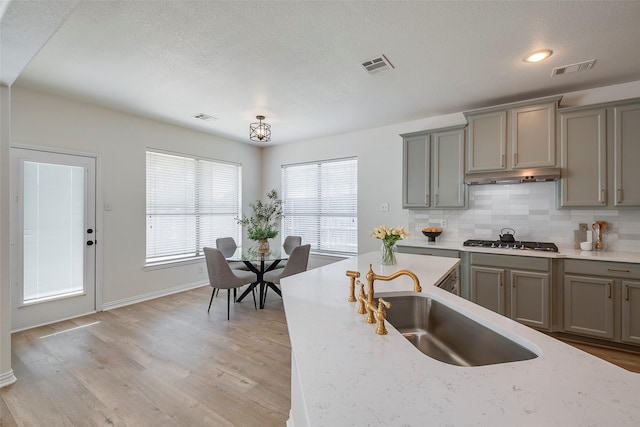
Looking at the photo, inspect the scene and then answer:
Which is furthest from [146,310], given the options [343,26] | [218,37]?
[343,26]

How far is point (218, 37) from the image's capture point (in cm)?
223

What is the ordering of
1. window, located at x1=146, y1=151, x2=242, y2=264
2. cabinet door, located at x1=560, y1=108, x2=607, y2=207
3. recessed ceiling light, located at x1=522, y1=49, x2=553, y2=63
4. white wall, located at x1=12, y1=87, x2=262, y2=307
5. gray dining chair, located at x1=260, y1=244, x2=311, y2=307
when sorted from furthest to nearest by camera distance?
window, located at x1=146, y1=151, x2=242, y2=264 < gray dining chair, located at x1=260, y1=244, x2=311, y2=307 < white wall, located at x1=12, y1=87, x2=262, y2=307 < cabinet door, located at x1=560, y1=108, x2=607, y2=207 < recessed ceiling light, located at x1=522, y1=49, x2=553, y2=63

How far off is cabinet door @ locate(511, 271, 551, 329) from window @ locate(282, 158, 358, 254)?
7.80 ft

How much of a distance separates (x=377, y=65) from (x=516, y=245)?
2522 mm

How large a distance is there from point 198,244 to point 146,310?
1.46 m

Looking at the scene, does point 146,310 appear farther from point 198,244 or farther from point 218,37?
point 218,37

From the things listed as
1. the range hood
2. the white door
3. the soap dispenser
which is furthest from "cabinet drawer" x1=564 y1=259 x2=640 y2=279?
the white door

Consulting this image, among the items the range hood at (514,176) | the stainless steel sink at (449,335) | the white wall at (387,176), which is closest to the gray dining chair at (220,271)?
the white wall at (387,176)

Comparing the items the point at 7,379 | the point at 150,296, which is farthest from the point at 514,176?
Result: the point at 150,296

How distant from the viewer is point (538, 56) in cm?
246

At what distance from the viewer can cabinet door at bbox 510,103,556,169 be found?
308 centimetres

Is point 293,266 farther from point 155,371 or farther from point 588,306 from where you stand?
point 588,306

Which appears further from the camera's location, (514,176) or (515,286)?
(514,176)

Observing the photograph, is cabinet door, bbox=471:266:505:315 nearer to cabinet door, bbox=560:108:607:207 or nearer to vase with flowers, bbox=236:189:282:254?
cabinet door, bbox=560:108:607:207
